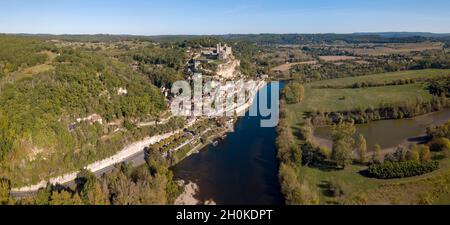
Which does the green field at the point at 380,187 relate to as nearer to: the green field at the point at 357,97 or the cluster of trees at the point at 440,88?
the green field at the point at 357,97

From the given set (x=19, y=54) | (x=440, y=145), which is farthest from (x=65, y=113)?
(x=440, y=145)

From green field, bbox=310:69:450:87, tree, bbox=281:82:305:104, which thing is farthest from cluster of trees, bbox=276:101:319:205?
green field, bbox=310:69:450:87

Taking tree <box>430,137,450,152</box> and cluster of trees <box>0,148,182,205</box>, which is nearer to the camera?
cluster of trees <box>0,148,182,205</box>

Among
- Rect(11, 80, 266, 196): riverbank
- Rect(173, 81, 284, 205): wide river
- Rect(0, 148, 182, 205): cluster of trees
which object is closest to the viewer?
Rect(0, 148, 182, 205): cluster of trees

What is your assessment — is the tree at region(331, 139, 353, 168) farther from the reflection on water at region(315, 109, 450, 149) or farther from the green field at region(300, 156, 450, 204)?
the reflection on water at region(315, 109, 450, 149)

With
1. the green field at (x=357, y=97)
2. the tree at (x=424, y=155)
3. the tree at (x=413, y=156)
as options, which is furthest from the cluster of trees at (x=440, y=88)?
the tree at (x=413, y=156)

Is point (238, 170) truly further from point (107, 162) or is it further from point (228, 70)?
point (228, 70)
